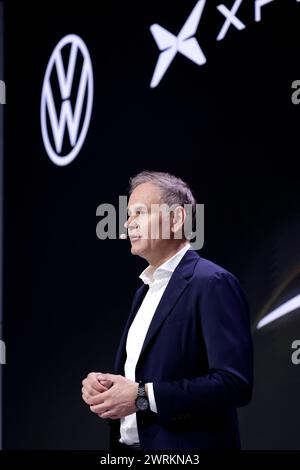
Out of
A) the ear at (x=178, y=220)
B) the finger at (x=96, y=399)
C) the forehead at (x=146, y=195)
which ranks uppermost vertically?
the forehead at (x=146, y=195)

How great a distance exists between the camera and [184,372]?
1.96 m

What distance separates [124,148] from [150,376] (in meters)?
1.85

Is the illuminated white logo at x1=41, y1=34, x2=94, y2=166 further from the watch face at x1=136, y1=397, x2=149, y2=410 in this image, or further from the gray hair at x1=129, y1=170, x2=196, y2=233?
the watch face at x1=136, y1=397, x2=149, y2=410

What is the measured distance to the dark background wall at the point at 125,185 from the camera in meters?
2.91

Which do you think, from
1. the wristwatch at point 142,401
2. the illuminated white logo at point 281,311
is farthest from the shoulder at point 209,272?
the illuminated white logo at point 281,311

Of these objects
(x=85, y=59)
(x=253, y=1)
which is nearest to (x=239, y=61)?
(x=253, y=1)

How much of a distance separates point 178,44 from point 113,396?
6.60 feet

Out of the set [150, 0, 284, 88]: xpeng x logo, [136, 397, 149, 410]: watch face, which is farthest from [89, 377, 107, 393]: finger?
[150, 0, 284, 88]: xpeng x logo

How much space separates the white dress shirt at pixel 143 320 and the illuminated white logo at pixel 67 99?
180 centimetres

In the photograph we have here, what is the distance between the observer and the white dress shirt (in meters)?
2.05

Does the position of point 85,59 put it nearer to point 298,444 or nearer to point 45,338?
point 45,338

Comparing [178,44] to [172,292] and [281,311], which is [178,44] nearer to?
[281,311]

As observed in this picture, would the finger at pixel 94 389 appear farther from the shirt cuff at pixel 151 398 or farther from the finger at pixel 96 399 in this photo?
the shirt cuff at pixel 151 398
